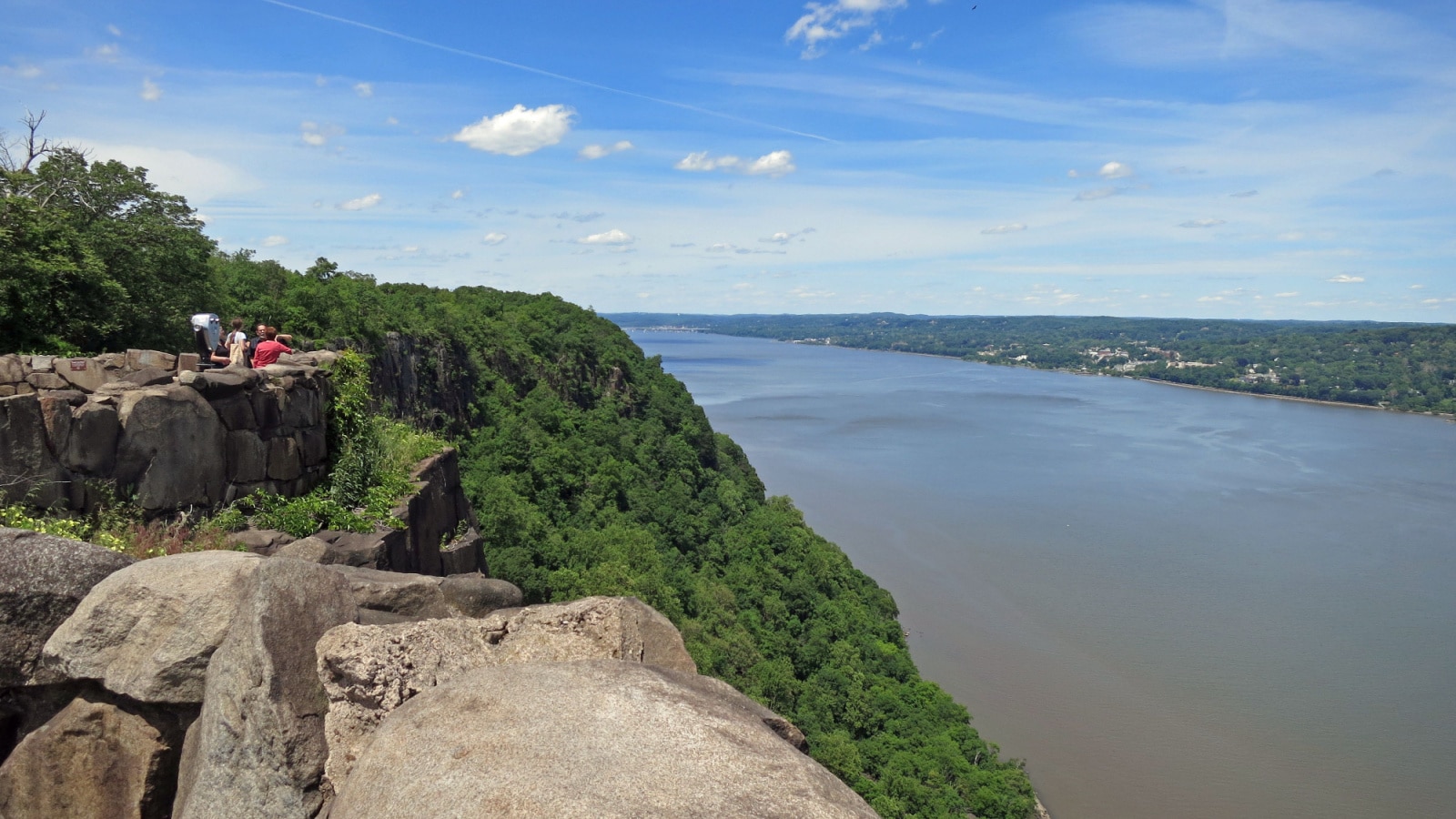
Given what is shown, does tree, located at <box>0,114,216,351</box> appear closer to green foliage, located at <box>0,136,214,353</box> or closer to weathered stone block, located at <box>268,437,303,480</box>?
green foliage, located at <box>0,136,214,353</box>

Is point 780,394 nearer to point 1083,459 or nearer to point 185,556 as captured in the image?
point 1083,459

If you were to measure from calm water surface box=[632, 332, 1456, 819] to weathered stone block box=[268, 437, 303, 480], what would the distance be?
82.7 ft

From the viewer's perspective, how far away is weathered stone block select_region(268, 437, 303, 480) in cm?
846

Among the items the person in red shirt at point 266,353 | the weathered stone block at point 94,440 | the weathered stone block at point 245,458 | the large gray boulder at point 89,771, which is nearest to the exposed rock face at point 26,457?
the weathered stone block at point 94,440

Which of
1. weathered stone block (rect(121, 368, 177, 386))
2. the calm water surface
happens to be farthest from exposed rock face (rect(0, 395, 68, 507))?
the calm water surface

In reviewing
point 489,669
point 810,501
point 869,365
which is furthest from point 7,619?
point 869,365

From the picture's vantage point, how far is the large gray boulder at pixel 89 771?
14.5ft

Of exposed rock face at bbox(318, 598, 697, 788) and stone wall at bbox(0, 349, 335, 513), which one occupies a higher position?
stone wall at bbox(0, 349, 335, 513)

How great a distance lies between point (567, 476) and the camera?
114 ft

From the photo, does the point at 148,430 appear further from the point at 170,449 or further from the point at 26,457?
the point at 26,457

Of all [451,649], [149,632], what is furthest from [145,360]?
[451,649]

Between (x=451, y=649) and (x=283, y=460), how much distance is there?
5095 millimetres

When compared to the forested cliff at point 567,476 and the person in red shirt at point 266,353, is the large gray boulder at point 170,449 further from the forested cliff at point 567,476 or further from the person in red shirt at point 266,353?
the forested cliff at point 567,476

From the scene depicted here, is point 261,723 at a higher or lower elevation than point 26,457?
lower
